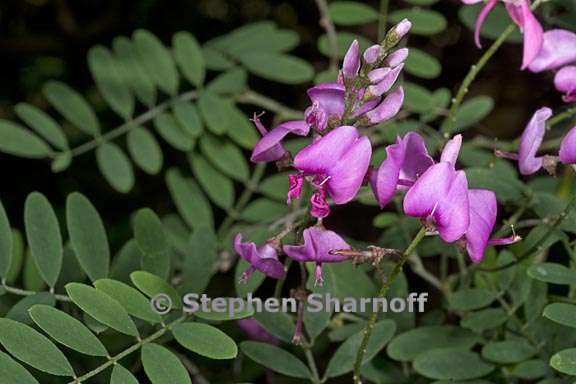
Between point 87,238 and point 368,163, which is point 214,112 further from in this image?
point 368,163

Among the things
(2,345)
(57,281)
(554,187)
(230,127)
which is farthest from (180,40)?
(2,345)

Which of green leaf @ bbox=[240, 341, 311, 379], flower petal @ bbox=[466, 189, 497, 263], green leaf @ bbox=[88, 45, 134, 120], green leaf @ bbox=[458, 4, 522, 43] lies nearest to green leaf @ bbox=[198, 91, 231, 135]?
green leaf @ bbox=[88, 45, 134, 120]

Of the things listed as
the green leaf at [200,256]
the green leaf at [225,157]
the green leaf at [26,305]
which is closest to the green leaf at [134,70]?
the green leaf at [225,157]

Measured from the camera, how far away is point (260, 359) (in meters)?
1.28

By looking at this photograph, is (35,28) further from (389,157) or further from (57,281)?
(389,157)

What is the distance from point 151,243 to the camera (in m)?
1.34

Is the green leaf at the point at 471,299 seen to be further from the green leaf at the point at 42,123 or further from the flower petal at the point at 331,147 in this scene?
the green leaf at the point at 42,123

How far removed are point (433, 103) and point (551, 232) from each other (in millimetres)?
585

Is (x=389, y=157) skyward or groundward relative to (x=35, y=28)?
groundward

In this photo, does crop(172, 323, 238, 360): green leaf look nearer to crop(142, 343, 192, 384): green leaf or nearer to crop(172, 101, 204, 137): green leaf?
crop(142, 343, 192, 384): green leaf

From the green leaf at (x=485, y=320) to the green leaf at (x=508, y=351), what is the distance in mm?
32

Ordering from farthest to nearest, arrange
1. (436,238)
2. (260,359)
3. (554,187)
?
(554,187)
(436,238)
(260,359)

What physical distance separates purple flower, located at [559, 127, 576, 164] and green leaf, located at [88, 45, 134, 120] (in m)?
0.93

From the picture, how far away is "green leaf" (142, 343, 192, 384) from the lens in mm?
1132
